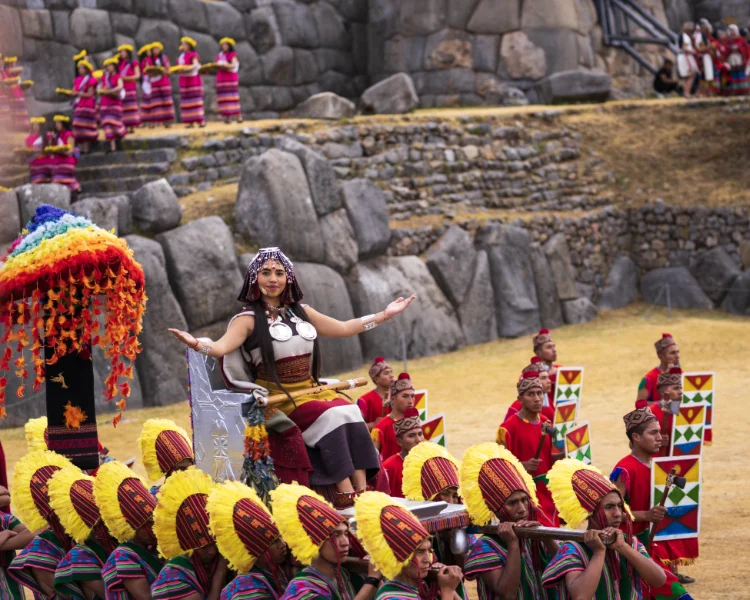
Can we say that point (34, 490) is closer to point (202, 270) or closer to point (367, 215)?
point (202, 270)

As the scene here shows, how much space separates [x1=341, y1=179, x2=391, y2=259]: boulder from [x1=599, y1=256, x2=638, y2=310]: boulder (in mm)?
5639

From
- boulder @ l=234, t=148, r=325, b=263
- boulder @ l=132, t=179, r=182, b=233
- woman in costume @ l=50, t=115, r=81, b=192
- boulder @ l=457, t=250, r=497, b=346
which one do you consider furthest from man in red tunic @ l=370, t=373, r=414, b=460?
boulder @ l=457, t=250, r=497, b=346

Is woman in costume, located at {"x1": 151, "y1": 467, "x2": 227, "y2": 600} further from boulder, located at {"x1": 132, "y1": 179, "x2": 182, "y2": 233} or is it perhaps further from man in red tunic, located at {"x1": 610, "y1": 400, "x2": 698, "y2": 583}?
boulder, located at {"x1": 132, "y1": 179, "x2": 182, "y2": 233}

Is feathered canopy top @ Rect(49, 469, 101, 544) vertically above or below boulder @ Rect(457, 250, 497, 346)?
above

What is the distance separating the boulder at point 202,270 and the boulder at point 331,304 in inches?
48.6

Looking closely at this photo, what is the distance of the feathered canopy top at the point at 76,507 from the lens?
22.6 feet

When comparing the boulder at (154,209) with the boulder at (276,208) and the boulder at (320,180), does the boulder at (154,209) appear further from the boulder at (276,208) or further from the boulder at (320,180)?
the boulder at (320,180)

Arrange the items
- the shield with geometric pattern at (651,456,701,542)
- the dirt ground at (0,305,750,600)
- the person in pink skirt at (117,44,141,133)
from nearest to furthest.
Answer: the shield with geometric pattern at (651,456,701,542)
the dirt ground at (0,305,750,600)
the person in pink skirt at (117,44,141,133)

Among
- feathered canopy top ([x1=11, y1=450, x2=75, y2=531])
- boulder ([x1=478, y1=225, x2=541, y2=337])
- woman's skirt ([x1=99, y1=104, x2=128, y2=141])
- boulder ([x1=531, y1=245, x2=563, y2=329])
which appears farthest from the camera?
boulder ([x1=531, y1=245, x2=563, y2=329])

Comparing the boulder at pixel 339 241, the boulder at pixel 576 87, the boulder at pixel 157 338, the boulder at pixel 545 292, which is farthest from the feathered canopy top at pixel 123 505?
the boulder at pixel 576 87

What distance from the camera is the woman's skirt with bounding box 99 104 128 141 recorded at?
21.0m

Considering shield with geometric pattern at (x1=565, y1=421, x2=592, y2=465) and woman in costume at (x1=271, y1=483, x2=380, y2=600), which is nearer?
woman in costume at (x1=271, y1=483, x2=380, y2=600)

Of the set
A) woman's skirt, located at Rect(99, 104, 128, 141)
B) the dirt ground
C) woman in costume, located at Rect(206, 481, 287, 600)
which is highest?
woman's skirt, located at Rect(99, 104, 128, 141)

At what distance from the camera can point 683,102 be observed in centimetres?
2659
